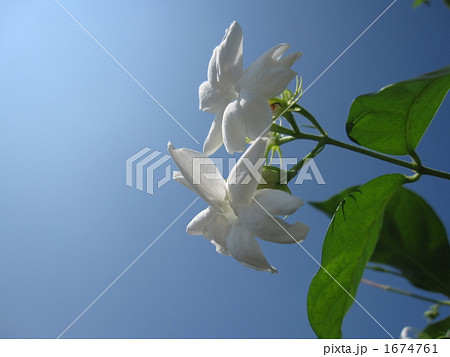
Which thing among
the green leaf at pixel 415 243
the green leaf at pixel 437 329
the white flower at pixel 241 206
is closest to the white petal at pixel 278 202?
the white flower at pixel 241 206

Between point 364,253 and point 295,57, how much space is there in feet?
0.68

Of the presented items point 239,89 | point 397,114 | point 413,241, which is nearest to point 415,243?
point 413,241

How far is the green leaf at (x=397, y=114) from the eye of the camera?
1.28 ft

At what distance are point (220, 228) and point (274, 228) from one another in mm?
78

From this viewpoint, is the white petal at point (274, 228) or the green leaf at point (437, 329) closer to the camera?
the white petal at point (274, 228)

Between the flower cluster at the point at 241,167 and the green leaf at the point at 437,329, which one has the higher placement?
the flower cluster at the point at 241,167

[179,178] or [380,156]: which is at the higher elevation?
[179,178]

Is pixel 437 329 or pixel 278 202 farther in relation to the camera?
pixel 437 329

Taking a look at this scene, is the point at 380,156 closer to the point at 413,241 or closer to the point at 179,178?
the point at 413,241

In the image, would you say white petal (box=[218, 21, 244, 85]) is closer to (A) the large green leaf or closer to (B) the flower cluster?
(B) the flower cluster

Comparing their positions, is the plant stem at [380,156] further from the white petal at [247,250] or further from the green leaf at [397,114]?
the white petal at [247,250]

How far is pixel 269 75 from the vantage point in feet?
1.28

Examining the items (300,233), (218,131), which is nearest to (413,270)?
(300,233)

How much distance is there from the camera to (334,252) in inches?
16.0
